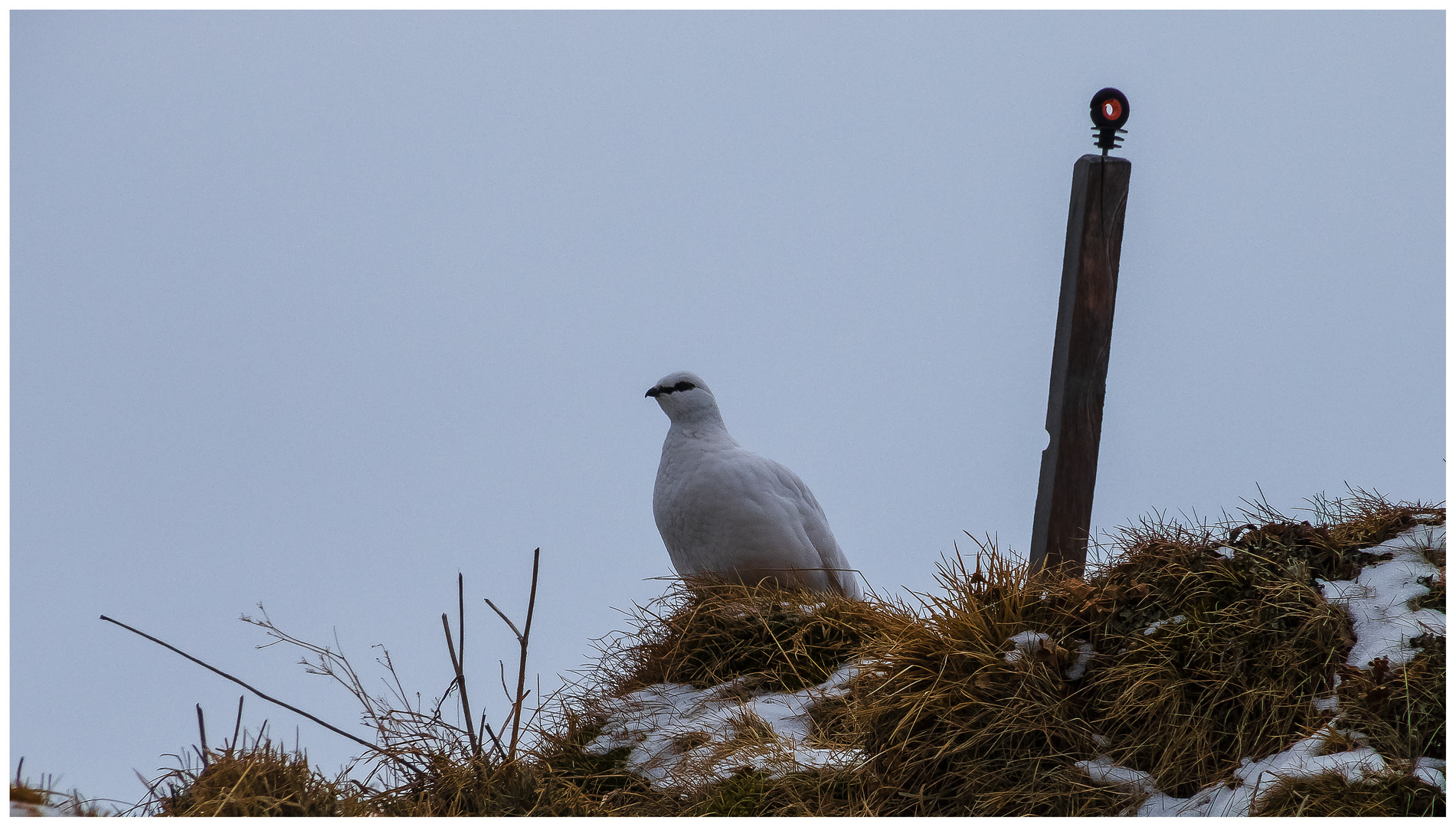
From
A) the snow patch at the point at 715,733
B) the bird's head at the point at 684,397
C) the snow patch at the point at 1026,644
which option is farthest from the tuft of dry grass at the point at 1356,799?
the bird's head at the point at 684,397

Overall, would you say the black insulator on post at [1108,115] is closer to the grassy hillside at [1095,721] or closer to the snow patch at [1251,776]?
the grassy hillside at [1095,721]

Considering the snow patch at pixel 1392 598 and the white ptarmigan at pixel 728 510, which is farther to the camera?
the white ptarmigan at pixel 728 510

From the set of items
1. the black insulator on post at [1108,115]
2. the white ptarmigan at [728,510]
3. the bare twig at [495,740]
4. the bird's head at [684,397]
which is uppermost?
the black insulator on post at [1108,115]

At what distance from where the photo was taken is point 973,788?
3857 mm

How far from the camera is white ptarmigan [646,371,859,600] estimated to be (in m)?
5.87

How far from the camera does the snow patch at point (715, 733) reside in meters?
4.31

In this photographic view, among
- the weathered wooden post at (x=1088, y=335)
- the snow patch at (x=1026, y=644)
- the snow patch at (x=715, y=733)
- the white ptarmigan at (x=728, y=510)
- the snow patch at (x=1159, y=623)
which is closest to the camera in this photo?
the snow patch at (x=1159, y=623)

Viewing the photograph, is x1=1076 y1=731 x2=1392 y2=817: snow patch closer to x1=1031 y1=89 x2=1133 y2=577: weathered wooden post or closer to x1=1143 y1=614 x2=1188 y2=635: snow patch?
x1=1143 y1=614 x2=1188 y2=635: snow patch

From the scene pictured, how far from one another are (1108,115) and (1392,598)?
3.47m

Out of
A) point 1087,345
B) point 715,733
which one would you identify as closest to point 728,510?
point 715,733

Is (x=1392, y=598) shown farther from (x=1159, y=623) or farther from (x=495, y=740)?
(x=495, y=740)

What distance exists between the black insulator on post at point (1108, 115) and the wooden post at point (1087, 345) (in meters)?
0.09

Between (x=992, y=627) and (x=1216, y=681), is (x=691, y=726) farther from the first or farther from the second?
(x=1216, y=681)

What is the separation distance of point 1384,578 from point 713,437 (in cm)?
344
